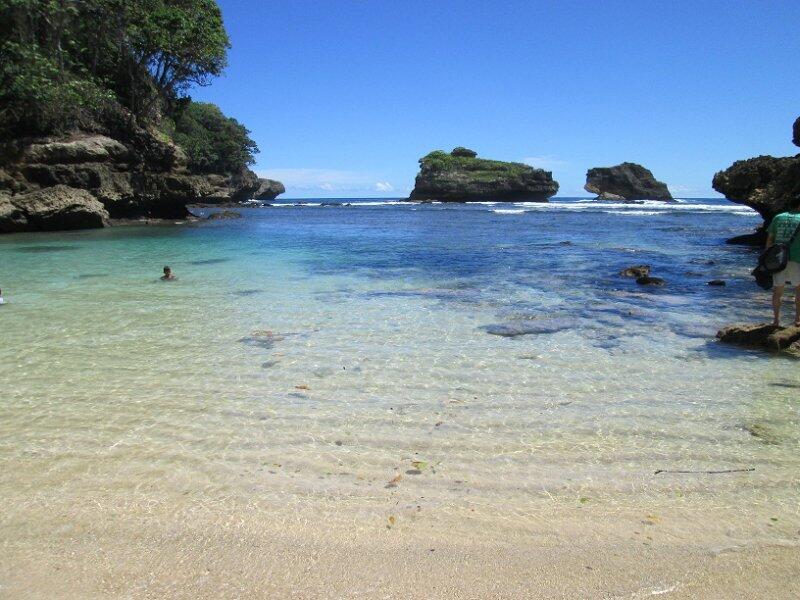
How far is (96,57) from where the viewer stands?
30.0 metres

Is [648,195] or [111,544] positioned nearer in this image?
[111,544]

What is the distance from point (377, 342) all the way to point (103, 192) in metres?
26.7

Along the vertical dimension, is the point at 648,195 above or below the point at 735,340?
above

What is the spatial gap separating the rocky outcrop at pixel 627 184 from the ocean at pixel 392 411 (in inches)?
4322

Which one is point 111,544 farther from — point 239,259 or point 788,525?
point 239,259

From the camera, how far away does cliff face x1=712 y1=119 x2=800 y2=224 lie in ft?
58.7

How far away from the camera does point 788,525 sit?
3.18m

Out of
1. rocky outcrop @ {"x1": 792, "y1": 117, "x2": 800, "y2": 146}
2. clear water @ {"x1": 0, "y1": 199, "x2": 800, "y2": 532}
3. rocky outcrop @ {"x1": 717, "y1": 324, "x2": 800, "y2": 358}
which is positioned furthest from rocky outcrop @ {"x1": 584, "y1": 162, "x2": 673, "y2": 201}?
rocky outcrop @ {"x1": 717, "y1": 324, "x2": 800, "y2": 358}

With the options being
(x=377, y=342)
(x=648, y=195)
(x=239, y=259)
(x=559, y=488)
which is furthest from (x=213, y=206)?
(x=648, y=195)

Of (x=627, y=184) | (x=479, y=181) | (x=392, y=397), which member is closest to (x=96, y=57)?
(x=392, y=397)

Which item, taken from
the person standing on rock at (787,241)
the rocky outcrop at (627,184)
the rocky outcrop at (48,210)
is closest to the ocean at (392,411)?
the person standing on rock at (787,241)

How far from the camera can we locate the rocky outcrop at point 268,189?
97125mm

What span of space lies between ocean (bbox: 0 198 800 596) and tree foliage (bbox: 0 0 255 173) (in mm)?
19228

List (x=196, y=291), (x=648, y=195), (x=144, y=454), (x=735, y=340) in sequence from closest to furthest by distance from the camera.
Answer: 1. (x=144, y=454)
2. (x=735, y=340)
3. (x=196, y=291)
4. (x=648, y=195)
